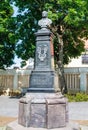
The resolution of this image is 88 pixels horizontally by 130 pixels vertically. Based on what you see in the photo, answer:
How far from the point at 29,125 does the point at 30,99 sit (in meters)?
0.77

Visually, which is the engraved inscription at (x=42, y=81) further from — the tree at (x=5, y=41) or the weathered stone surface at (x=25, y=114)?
the tree at (x=5, y=41)

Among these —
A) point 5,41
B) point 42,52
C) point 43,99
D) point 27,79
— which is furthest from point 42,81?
point 27,79

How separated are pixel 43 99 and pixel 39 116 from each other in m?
0.52

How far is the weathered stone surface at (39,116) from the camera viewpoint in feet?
28.0

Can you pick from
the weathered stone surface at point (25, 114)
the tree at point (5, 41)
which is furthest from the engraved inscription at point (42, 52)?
the tree at point (5, 41)

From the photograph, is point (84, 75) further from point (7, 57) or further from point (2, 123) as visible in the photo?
point (2, 123)

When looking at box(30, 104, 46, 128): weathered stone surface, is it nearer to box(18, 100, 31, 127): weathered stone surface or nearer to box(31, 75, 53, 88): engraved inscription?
box(18, 100, 31, 127): weathered stone surface

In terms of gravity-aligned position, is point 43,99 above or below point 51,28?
below

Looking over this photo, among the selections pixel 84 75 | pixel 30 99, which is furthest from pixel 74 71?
pixel 30 99

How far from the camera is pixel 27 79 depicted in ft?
85.9

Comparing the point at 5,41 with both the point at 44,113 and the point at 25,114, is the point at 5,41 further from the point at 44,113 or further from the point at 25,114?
the point at 44,113

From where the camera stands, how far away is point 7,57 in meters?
24.3

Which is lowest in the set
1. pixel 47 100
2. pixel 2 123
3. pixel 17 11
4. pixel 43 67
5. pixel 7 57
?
pixel 2 123


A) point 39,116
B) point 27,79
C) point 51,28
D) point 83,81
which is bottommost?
point 39,116
